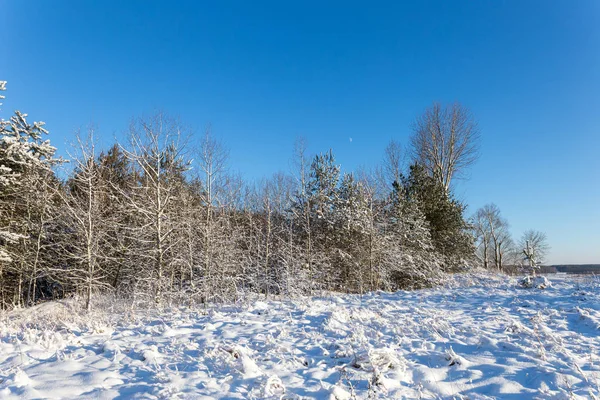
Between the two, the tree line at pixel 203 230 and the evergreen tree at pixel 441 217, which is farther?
the evergreen tree at pixel 441 217

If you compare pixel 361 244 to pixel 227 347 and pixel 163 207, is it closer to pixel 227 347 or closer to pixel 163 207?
pixel 163 207

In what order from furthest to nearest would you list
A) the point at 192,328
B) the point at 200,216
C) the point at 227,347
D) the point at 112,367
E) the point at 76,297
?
the point at 200,216, the point at 76,297, the point at 192,328, the point at 227,347, the point at 112,367

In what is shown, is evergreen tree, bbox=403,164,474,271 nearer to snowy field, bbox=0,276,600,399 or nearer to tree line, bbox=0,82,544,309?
tree line, bbox=0,82,544,309

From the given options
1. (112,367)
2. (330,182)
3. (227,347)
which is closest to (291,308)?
(227,347)

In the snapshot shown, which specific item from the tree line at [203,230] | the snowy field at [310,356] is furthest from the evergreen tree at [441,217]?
the snowy field at [310,356]

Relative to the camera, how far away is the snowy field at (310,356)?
3457 mm

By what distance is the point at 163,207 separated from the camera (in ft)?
39.3

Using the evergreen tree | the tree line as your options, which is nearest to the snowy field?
the tree line

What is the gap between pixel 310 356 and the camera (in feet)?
14.6

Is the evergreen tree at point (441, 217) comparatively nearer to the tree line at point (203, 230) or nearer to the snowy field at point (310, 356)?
the tree line at point (203, 230)

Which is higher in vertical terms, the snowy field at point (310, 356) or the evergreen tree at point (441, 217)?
the evergreen tree at point (441, 217)

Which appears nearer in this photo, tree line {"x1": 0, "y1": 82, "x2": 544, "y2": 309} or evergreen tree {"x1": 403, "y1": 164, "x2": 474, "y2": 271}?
tree line {"x1": 0, "y1": 82, "x2": 544, "y2": 309}

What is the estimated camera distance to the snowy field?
3457 mm

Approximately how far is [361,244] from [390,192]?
4308 mm
